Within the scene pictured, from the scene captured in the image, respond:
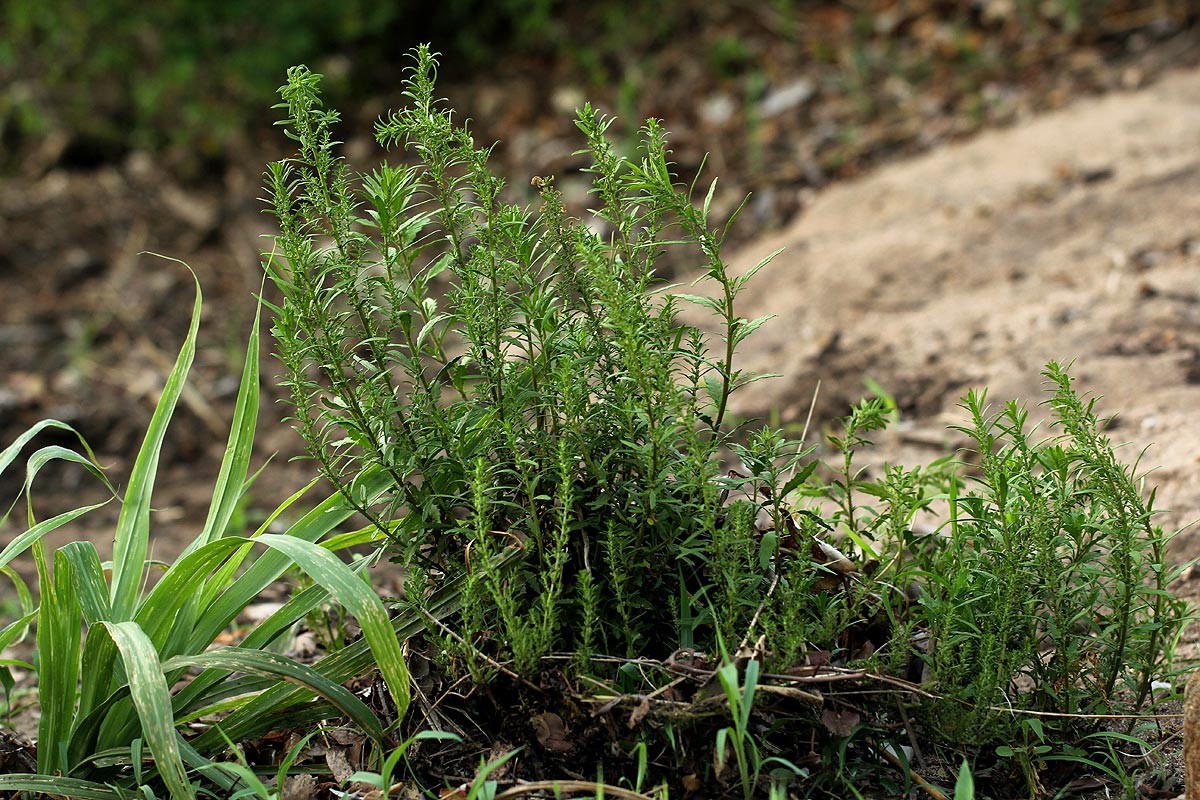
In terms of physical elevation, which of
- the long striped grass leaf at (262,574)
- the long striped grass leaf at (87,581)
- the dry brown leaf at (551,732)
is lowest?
the dry brown leaf at (551,732)

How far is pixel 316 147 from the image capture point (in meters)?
1.92

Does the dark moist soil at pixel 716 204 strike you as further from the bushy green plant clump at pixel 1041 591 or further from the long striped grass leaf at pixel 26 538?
the long striped grass leaf at pixel 26 538

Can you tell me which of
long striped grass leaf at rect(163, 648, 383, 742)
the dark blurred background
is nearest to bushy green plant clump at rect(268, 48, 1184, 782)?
long striped grass leaf at rect(163, 648, 383, 742)

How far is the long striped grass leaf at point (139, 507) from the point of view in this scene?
2188mm

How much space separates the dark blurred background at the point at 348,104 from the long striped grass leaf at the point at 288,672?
296 centimetres

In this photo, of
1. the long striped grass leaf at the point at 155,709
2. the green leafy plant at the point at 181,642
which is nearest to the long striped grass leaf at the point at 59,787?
the green leafy plant at the point at 181,642

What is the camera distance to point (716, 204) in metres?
5.75

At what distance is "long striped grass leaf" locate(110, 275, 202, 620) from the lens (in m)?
2.19

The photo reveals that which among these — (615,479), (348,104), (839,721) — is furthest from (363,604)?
(348,104)

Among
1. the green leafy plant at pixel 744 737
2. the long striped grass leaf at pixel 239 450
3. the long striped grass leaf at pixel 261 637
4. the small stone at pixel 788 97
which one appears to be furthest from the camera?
the small stone at pixel 788 97

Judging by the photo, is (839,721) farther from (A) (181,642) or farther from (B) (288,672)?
(A) (181,642)

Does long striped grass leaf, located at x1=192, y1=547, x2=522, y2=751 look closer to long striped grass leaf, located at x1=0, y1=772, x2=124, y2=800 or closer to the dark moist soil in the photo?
long striped grass leaf, located at x1=0, y1=772, x2=124, y2=800

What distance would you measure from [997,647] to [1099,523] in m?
0.26

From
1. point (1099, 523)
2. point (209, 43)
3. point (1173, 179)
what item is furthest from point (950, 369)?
point (209, 43)
